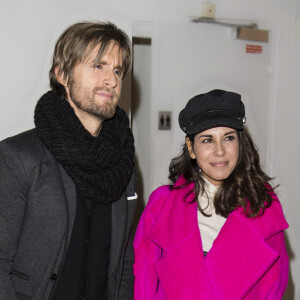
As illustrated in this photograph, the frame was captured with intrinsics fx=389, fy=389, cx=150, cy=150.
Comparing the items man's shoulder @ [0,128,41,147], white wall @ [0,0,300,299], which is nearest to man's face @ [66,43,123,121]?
man's shoulder @ [0,128,41,147]

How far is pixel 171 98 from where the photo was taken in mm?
3158

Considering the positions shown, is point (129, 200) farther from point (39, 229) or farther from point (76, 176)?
point (39, 229)

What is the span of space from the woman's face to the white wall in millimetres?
1435

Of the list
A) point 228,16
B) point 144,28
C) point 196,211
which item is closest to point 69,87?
point 196,211

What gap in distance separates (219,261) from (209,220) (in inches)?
7.7

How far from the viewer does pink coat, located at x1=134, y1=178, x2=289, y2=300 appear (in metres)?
1.65

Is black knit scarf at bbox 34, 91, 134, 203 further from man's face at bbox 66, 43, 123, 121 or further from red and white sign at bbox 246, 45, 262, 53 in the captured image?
red and white sign at bbox 246, 45, 262, 53

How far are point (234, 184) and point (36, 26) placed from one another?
1805 millimetres

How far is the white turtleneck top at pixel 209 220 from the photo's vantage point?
69.0 inches

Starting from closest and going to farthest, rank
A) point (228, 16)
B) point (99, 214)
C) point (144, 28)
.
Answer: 1. point (99, 214)
2. point (144, 28)
3. point (228, 16)

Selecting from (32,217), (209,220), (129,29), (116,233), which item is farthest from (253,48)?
(32,217)

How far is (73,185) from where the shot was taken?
152 centimetres

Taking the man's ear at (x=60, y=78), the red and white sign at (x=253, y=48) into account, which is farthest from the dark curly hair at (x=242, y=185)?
the red and white sign at (x=253, y=48)

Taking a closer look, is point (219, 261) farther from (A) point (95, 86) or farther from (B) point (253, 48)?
(B) point (253, 48)
